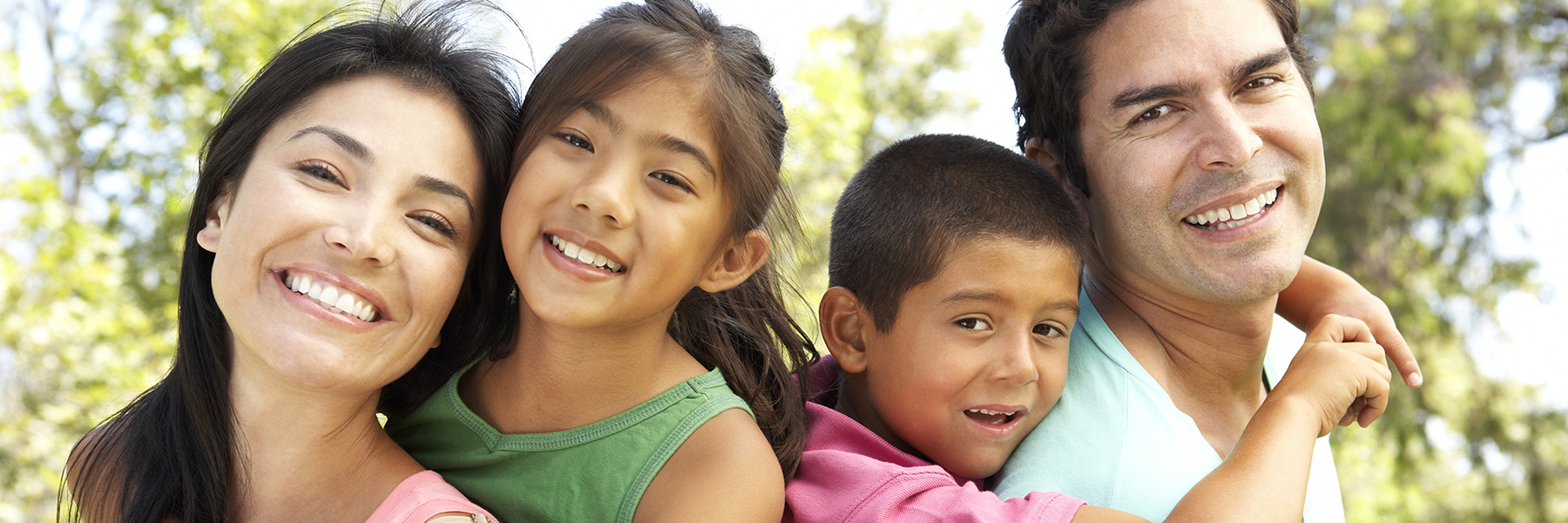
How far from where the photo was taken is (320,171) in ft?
6.43

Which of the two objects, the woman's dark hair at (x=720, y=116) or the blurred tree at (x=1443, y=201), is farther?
the blurred tree at (x=1443, y=201)

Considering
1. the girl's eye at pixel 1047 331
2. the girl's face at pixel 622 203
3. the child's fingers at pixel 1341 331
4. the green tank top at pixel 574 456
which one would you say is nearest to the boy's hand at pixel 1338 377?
the child's fingers at pixel 1341 331

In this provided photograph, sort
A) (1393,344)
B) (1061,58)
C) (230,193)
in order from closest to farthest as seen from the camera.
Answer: (230,193)
(1061,58)
(1393,344)

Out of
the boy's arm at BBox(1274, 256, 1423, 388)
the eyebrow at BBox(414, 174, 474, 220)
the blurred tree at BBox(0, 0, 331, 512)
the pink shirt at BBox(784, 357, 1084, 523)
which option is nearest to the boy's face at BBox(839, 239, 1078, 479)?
the pink shirt at BBox(784, 357, 1084, 523)

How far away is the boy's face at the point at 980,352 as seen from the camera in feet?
7.32

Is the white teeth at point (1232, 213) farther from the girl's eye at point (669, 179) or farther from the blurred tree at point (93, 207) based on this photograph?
the blurred tree at point (93, 207)

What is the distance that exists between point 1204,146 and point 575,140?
4.42ft

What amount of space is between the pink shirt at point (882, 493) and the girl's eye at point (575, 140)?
74 cm

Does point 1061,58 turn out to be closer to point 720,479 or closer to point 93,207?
point 720,479

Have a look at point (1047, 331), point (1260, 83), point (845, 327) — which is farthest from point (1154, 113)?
point (845, 327)

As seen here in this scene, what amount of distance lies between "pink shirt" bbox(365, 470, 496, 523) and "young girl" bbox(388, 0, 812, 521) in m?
0.10

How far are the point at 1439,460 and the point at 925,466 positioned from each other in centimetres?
760

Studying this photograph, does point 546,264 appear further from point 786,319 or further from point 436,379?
point 786,319

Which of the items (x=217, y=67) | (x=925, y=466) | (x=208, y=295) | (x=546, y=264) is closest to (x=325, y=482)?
(x=208, y=295)
